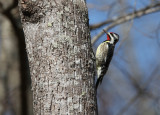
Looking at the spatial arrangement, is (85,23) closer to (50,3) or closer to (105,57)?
(50,3)

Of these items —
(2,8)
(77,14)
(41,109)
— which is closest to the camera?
(41,109)

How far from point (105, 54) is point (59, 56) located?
268cm

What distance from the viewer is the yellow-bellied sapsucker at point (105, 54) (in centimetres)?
507

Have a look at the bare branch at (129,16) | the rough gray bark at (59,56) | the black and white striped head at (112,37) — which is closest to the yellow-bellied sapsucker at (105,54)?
the black and white striped head at (112,37)

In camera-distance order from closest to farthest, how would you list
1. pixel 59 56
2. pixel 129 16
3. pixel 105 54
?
pixel 59 56, pixel 105 54, pixel 129 16

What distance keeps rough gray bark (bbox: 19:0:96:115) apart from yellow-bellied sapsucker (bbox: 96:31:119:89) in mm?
2338

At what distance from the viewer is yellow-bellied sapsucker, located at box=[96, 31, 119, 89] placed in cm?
507

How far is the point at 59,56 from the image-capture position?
8.32 ft

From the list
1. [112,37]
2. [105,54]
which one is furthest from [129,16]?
[105,54]

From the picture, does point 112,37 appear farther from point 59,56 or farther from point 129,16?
point 59,56

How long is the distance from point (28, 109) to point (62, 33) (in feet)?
10.2

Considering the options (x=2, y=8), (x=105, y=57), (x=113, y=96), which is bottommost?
(x=113, y=96)

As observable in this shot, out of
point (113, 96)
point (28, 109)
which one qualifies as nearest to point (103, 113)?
point (113, 96)

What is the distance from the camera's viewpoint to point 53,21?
262cm
